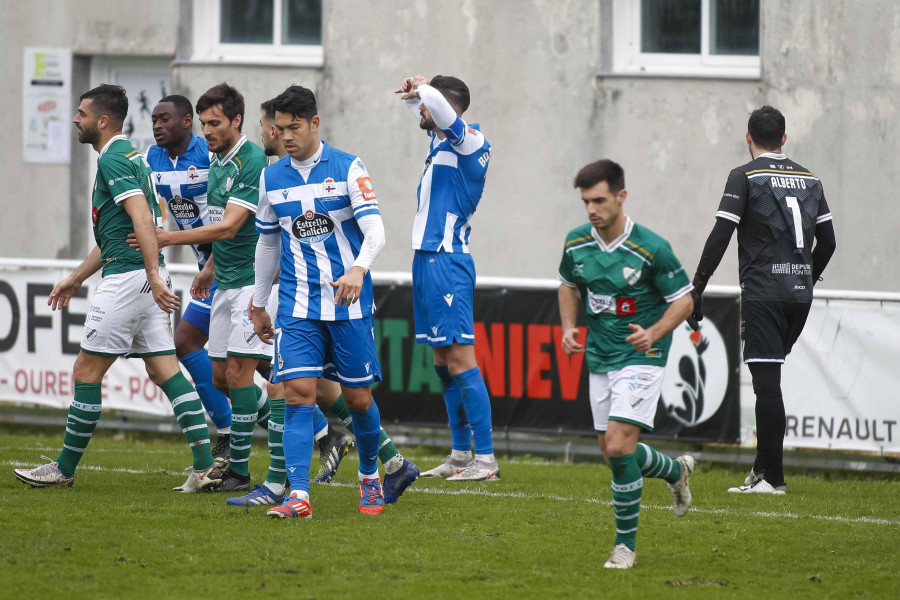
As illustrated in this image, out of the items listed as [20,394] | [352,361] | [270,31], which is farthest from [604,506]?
[270,31]

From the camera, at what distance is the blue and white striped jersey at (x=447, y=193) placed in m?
8.42

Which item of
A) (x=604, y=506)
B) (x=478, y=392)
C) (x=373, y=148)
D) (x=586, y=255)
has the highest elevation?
(x=373, y=148)

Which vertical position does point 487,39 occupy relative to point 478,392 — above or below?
above

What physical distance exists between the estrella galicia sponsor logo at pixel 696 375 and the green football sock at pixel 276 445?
3408 millimetres

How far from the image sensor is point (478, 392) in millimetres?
8594

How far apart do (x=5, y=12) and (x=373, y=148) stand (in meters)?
5.22

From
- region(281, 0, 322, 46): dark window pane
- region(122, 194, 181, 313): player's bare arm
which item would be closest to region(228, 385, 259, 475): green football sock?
region(122, 194, 181, 313): player's bare arm

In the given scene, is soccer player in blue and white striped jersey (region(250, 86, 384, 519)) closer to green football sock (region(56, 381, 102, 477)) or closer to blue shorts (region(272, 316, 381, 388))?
blue shorts (region(272, 316, 381, 388))

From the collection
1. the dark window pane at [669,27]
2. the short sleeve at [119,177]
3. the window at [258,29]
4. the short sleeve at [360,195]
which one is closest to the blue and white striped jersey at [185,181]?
the short sleeve at [119,177]

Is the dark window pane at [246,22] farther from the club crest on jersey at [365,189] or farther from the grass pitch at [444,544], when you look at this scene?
the club crest on jersey at [365,189]

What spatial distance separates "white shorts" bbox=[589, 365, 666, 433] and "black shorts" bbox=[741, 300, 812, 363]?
254cm

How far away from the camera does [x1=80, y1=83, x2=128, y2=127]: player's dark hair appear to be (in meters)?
7.65

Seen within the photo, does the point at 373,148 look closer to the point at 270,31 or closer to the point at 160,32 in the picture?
the point at 270,31

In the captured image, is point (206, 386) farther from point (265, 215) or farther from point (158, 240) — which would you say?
point (265, 215)
